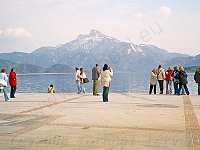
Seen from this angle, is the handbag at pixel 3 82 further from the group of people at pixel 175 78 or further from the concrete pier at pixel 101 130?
the group of people at pixel 175 78

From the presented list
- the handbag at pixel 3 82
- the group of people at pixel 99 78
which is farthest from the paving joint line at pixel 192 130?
the handbag at pixel 3 82

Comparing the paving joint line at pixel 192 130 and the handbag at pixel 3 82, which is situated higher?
the handbag at pixel 3 82

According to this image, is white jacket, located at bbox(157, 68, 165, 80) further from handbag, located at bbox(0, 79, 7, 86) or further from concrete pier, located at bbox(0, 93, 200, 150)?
handbag, located at bbox(0, 79, 7, 86)

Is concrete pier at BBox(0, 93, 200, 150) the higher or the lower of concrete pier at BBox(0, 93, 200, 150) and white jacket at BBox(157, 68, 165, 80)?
the lower

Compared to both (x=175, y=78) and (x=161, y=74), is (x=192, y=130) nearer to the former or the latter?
(x=175, y=78)

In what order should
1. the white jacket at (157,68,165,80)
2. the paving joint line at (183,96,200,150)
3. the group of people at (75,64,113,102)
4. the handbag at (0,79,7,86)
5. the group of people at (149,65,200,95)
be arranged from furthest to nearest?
the white jacket at (157,68,165,80) < the group of people at (149,65,200,95) < the handbag at (0,79,7,86) < the group of people at (75,64,113,102) < the paving joint line at (183,96,200,150)

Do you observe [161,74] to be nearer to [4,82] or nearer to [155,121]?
[4,82]

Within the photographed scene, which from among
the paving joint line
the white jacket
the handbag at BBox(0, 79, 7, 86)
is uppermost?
the white jacket

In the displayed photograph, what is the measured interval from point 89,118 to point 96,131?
223 cm

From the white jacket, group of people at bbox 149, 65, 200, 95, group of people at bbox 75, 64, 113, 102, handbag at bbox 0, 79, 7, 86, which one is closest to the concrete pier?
group of people at bbox 75, 64, 113, 102

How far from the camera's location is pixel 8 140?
7473mm

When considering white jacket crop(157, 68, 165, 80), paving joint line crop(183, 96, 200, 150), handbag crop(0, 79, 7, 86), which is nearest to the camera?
paving joint line crop(183, 96, 200, 150)

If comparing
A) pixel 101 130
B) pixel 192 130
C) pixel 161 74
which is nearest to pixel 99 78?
pixel 161 74

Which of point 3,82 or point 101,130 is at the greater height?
point 3,82
